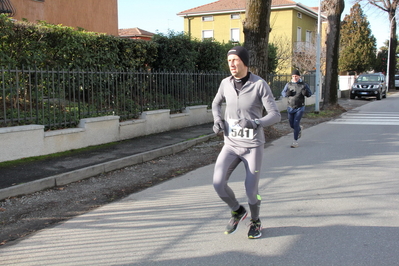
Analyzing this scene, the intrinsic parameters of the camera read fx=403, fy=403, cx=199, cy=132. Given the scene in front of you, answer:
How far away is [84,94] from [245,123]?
632 centimetres

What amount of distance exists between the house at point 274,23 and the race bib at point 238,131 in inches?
1198

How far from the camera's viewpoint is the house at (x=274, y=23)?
3594 cm

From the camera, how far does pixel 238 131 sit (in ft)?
13.6

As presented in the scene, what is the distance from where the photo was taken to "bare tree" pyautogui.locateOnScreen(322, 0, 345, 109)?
765 inches

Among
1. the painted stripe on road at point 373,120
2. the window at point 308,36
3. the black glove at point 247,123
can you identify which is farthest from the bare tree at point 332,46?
the window at point 308,36

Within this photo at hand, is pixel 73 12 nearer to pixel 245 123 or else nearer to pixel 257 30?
pixel 257 30

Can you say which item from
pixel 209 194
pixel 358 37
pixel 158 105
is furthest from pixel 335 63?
pixel 358 37

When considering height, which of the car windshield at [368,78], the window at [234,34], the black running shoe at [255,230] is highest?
the window at [234,34]

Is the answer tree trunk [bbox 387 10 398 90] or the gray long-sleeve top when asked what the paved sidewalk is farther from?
tree trunk [bbox 387 10 398 90]

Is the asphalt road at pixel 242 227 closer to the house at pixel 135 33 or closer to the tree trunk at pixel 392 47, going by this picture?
the house at pixel 135 33

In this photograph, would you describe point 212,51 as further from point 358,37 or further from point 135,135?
point 358,37

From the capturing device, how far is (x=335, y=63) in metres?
20.0

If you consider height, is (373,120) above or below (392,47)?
below

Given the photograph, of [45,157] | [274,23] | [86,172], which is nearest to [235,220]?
[86,172]
